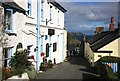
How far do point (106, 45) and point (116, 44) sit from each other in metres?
1.11

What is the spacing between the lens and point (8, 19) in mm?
18844

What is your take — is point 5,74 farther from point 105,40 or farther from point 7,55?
point 105,40

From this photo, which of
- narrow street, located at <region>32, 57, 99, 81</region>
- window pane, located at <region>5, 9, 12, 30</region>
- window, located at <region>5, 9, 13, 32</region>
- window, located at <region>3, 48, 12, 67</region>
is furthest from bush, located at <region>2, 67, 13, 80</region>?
narrow street, located at <region>32, 57, 99, 81</region>

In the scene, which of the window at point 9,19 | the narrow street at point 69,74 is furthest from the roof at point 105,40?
the window at point 9,19

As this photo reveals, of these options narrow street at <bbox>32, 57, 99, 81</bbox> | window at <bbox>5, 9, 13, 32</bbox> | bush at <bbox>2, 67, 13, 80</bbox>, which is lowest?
narrow street at <bbox>32, 57, 99, 81</bbox>

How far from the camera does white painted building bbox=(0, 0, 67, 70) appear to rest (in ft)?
62.4

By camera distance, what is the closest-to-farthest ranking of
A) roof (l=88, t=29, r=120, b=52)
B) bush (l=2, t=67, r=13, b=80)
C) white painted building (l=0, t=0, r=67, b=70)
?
bush (l=2, t=67, r=13, b=80) → white painted building (l=0, t=0, r=67, b=70) → roof (l=88, t=29, r=120, b=52)

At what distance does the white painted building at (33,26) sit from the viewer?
19.0m

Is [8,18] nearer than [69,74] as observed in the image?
Yes

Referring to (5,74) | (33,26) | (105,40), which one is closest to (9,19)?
(5,74)

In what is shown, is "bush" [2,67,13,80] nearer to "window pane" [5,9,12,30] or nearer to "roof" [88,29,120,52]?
"window pane" [5,9,12,30]

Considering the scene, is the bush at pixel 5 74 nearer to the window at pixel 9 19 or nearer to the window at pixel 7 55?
the window at pixel 7 55

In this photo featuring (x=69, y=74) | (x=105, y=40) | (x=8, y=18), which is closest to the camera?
(x=8, y=18)

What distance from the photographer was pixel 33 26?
2491 centimetres
